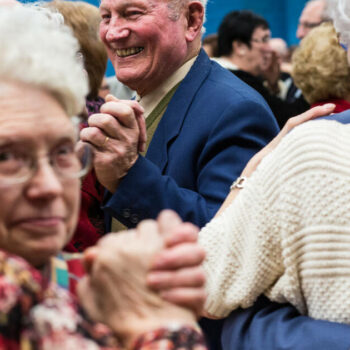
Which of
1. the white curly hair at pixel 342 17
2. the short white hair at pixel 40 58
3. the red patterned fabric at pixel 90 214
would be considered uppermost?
the short white hair at pixel 40 58

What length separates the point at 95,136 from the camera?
7.30 ft

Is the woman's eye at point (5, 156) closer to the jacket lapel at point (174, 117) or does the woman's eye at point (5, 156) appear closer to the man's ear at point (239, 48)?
the jacket lapel at point (174, 117)

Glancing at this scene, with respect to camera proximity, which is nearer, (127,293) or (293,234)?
(127,293)

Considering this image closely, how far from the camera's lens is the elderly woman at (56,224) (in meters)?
1.15

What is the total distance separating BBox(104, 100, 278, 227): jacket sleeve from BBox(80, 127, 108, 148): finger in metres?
0.13

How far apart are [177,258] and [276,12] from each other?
27.9ft

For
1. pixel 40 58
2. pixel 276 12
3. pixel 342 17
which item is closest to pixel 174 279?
pixel 40 58

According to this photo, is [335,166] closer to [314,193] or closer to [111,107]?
[314,193]

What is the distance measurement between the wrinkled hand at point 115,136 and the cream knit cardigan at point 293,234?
1.42ft

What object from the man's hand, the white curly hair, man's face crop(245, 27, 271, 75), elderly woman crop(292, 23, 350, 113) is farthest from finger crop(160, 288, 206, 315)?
man's face crop(245, 27, 271, 75)

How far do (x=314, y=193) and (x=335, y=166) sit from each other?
3.4 inches

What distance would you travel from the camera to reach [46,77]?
126 cm

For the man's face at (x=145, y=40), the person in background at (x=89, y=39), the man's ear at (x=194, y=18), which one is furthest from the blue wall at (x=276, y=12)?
the man's face at (x=145, y=40)

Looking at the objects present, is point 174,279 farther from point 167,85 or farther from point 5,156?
point 167,85
